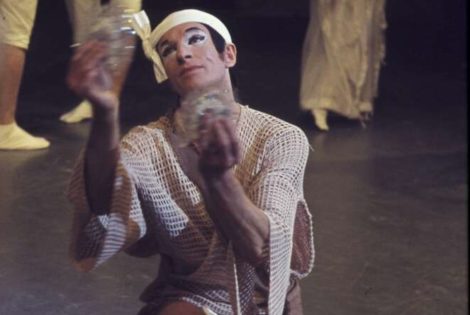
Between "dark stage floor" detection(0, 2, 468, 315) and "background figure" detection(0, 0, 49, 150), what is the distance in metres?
0.08

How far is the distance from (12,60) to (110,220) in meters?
2.35

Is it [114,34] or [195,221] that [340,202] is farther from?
[114,34]

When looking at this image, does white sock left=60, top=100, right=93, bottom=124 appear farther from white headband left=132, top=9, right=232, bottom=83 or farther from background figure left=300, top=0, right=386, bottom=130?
white headband left=132, top=9, right=232, bottom=83

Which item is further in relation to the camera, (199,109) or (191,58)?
(191,58)

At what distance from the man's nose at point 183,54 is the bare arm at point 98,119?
0.26m

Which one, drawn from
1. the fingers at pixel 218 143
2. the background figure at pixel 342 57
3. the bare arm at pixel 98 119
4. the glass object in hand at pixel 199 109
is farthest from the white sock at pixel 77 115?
the fingers at pixel 218 143

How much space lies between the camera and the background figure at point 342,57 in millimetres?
4688

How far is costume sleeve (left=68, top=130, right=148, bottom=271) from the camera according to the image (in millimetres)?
1867

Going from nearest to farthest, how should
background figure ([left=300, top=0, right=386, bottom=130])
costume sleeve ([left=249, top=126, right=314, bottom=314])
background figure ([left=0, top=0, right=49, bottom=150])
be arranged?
costume sleeve ([left=249, top=126, right=314, bottom=314]) < background figure ([left=0, top=0, right=49, bottom=150]) < background figure ([left=300, top=0, right=386, bottom=130])

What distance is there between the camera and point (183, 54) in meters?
2.02

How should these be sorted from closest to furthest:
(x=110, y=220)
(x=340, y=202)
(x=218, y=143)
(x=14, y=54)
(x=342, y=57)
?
(x=218, y=143) → (x=110, y=220) → (x=340, y=202) → (x=14, y=54) → (x=342, y=57)

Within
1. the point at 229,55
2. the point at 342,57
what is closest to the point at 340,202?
the point at 342,57

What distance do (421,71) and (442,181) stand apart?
6.73 feet

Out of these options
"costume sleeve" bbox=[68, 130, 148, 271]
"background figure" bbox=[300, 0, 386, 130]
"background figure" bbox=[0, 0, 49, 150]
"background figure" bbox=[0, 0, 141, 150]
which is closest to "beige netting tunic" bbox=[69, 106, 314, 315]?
"costume sleeve" bbox=[68, 130, 148, 271]
